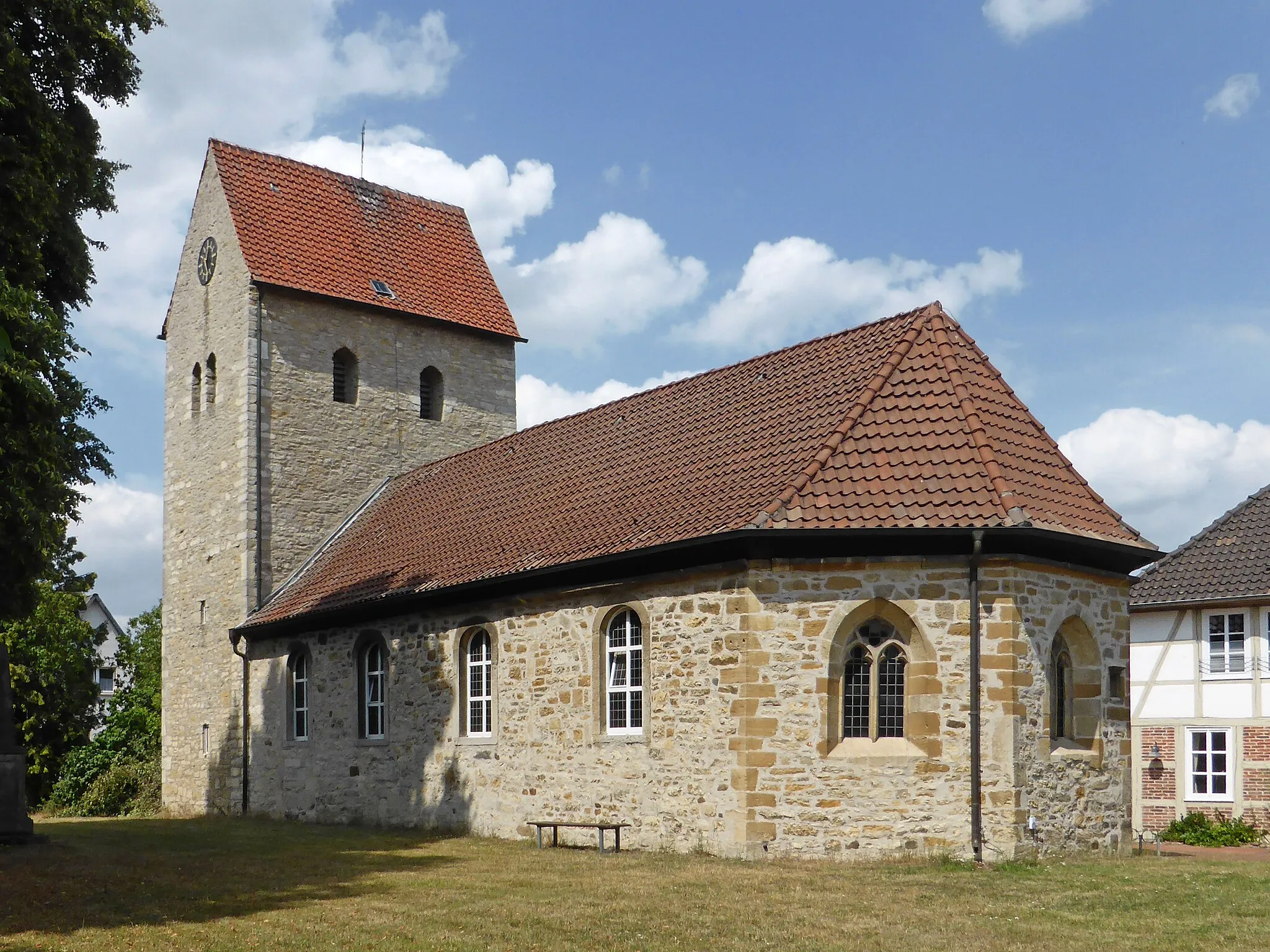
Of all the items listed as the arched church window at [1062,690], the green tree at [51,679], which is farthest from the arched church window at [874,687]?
the green tree at [51,679]

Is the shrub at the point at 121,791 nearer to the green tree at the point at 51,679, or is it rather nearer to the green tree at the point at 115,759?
the green tree at the point at 115,759

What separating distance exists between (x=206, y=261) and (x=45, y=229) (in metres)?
15.0

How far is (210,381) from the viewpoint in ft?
96.0

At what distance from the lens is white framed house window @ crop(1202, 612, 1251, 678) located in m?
26.6

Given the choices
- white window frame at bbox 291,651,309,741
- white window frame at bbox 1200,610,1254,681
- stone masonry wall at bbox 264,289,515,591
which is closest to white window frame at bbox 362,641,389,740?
white window frame at bbox 291,651,309,741

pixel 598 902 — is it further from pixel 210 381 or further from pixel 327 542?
pixel 210 381

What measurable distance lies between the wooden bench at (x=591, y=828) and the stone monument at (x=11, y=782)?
20.7 ft

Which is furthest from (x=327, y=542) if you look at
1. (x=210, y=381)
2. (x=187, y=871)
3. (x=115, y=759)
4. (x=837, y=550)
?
(x=837, y=550)

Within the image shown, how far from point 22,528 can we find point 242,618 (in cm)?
1279

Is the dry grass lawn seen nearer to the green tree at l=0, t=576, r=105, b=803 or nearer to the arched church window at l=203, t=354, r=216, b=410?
the arched church window at l=203, t=354, r=216, b=410

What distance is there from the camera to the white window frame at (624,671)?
17719mm

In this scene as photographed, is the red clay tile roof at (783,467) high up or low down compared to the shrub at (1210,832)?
up

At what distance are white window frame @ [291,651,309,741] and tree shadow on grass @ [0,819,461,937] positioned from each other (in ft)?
11.1

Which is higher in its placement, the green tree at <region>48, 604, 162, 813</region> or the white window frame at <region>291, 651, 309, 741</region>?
the white window frame at <region>291, 651, 309, 741</region>
